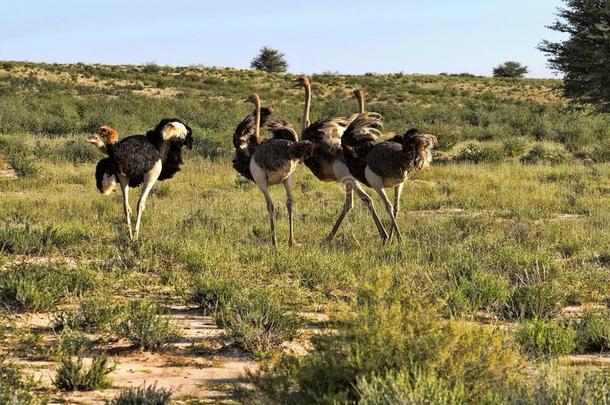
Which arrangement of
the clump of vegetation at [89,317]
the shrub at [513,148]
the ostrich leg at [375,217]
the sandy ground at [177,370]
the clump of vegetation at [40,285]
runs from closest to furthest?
the sandy ground at [177,370] < the clump of vegetation at [89,317] < the clump of vegetation at [40,285] < the ostrich leg at [375,217] < the shrub at [513,148]

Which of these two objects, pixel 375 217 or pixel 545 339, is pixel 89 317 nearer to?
pixel 545 339

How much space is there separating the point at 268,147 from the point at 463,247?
2.85 metres

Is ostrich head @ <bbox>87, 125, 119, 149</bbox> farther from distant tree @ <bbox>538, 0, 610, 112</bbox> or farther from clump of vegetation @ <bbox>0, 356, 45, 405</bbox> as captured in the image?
distant tree @ <bbox>538, 0, 610, 112</bbox>

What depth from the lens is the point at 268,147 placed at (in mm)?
9641

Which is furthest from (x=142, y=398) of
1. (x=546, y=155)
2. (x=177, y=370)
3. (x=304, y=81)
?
(x=546, y=155)

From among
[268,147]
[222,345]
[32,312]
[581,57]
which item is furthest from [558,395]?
[581,57]

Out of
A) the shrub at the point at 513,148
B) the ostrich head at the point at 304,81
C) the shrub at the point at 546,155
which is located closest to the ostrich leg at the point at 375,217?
the ostrich head at the point at 304,81

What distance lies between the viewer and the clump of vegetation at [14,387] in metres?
3.72

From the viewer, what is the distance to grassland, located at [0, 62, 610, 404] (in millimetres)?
3795

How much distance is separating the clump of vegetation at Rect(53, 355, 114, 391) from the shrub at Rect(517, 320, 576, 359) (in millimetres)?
2803

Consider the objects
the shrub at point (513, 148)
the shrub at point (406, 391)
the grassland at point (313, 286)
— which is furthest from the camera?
the shrub at point (513, 148)

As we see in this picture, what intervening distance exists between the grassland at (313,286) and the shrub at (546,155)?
71cm

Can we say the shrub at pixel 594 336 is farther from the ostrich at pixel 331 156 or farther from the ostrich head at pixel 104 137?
the ostrich head at pixel 104 137

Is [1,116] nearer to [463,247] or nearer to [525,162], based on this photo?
[525,162]
